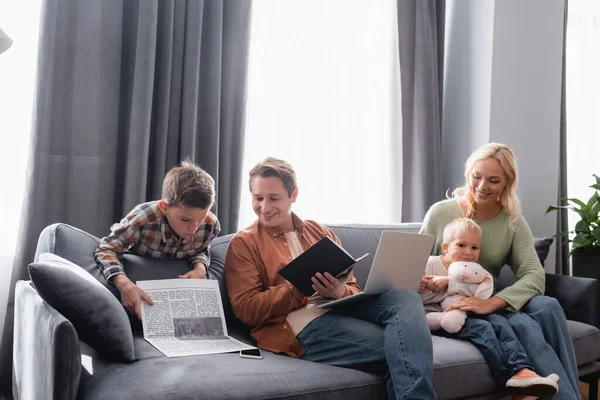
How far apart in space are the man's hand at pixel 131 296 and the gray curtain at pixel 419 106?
2.07 metres

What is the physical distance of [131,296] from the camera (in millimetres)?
1938

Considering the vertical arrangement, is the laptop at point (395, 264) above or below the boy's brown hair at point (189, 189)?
below

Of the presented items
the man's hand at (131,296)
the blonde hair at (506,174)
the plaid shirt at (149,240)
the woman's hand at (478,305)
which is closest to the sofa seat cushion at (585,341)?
the woman's hand at (478,305)

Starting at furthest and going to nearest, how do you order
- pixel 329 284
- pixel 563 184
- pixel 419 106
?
1. pixel 563 184
2. pixel 419 106
3. pixel 329 284

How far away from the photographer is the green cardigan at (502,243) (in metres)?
2.50

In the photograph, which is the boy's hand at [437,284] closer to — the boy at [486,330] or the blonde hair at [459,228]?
the boy at [486,330]

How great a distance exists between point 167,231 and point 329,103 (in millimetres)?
1588

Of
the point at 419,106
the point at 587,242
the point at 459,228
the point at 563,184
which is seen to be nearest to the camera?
the point at 459,228

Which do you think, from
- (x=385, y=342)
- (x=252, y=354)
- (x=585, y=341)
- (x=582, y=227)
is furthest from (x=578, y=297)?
(x=252, y=354)

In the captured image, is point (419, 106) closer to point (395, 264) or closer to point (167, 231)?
point (395, 264)

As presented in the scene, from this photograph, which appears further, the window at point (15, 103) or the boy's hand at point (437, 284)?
the window at point (15, 103)

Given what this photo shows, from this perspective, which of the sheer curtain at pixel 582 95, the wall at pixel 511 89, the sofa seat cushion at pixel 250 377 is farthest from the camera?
the sheer curtain at pixel 582 95

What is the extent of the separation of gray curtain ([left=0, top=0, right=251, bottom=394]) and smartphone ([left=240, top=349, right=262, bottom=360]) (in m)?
1.04

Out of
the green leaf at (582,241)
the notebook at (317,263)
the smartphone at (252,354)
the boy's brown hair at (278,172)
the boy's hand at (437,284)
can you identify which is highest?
the boy's brown hair at (278,172)
